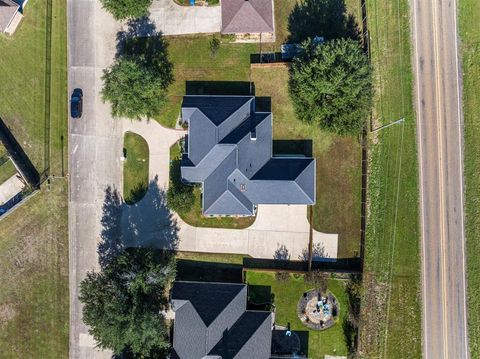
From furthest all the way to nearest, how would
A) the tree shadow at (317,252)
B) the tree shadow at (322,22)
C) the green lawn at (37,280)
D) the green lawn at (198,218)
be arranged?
the green lawn at (37,280) < the green lawn at (198,218) < the tree shadow at (317,252) < the tree shadow at (322,22)

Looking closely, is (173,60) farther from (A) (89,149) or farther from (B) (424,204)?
(B) (424,204)

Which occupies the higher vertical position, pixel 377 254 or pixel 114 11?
pixel 114 11

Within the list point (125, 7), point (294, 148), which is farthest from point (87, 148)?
point (294, 148)

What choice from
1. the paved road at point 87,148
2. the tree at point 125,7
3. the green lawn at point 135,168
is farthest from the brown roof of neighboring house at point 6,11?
the green lawn at point 135,168

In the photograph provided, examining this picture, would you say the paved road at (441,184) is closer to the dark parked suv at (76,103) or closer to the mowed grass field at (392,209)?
the mowed grass field at (392,209)

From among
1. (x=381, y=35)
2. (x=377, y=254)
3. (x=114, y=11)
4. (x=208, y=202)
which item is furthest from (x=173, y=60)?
(x=377, y=254)

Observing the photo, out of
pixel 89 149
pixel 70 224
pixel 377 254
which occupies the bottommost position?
pixel 377 254
